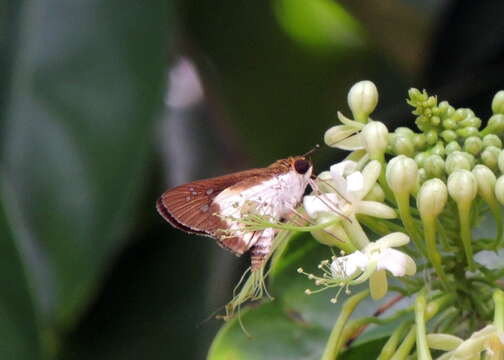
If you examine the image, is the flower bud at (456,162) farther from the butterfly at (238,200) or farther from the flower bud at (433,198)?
the butterfly at (238,200)

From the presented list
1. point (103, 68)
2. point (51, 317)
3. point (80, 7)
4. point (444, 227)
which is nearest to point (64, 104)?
point (103, 68)

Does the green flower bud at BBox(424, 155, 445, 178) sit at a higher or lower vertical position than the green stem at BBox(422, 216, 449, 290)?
higher

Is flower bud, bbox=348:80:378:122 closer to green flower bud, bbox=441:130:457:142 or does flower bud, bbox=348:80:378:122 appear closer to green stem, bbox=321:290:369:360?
green flower bud, bbox=441:130:457:142

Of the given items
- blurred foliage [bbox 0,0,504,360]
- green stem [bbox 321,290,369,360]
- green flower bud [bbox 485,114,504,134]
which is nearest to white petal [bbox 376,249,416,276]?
green stem [bbox 321,290,369,360]

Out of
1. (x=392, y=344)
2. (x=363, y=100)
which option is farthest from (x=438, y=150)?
(x=392, y=344)

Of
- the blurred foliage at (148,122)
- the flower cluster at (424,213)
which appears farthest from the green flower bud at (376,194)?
the blurred foliage at (148,122)

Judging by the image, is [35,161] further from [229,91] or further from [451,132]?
[451,132]

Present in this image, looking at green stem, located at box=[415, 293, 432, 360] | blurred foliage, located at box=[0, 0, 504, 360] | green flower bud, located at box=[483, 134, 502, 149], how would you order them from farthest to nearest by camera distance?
blurred foliage, located at box=[0, 0, 504, 360] < green flower bud, located at box=[483, 134, 502, 149] < green stem, located at box=[415, 293, 432, 360]
